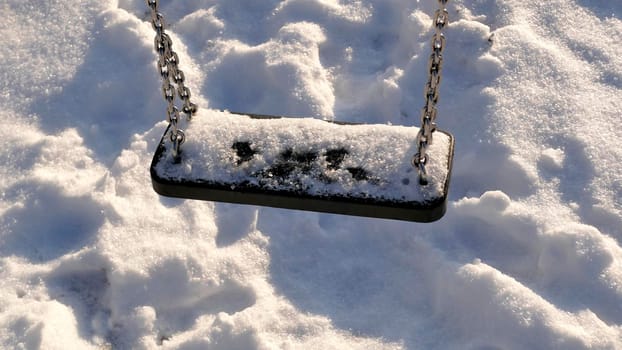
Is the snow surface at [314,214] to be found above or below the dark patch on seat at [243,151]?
below

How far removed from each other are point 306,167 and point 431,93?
18.0 inches

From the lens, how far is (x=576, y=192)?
2.72m

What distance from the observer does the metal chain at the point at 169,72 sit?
1982 millimetres

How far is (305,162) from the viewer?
213 centimetres

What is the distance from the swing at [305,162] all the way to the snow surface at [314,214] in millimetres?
599

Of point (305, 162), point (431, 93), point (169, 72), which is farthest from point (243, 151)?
point (431, 93)

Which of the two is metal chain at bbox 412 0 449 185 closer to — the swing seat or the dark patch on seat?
the swing seat

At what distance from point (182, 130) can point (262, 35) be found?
4.12 feet

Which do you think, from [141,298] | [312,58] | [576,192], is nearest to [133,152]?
[141,298]

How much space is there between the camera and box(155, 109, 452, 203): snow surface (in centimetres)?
202

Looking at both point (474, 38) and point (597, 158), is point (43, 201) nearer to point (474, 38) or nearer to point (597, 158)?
point (474, 38)

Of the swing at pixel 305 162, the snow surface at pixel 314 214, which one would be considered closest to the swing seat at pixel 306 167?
the swing at pixel 305 162

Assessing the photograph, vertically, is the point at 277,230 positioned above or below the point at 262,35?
below

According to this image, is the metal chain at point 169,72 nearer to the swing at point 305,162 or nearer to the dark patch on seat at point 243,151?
the swing at point 305,162
